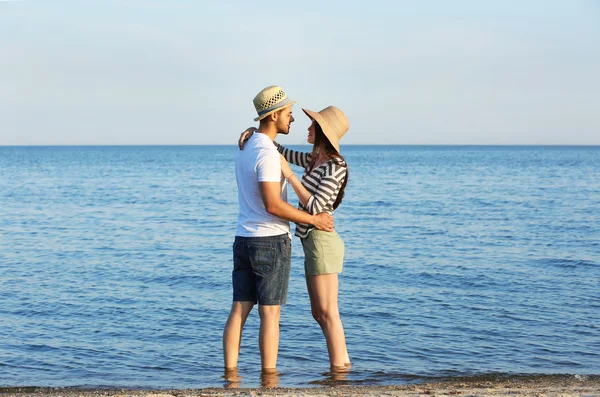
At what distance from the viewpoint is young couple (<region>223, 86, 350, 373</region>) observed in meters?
5.19

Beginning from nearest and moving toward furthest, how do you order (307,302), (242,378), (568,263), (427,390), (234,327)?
(427,390) < (234,327) < (242,378) < (307,302) < (568,263)

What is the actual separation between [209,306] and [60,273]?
381 centimetres

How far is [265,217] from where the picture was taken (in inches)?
209

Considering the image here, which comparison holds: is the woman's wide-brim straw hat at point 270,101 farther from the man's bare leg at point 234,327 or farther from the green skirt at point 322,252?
the man's bare leg at point 234,327

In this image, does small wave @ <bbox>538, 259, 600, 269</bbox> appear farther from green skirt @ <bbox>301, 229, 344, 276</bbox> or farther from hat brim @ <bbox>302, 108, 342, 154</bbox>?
hat brim @ <bbox>302, 108, 342, 154</bbox>

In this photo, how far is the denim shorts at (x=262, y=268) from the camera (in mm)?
5309

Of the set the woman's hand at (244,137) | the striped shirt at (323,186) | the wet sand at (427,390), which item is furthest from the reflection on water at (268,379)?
Answer: the woman's hand at (244,137)

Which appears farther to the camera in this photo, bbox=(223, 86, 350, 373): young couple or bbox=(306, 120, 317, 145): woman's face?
bbox=(306, 120, 317, 145): woman's face

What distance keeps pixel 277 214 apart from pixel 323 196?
414 mm

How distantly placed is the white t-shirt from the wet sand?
3.86 feet

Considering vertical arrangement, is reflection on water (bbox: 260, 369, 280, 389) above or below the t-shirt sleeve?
below

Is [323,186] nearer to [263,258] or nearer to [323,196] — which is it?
[323,196]

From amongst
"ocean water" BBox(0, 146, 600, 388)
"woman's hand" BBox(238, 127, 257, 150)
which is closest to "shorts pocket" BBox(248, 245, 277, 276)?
"woman's hand" BBox(238, 127, 257, 150)

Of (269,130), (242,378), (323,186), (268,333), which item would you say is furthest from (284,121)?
(242,378)
